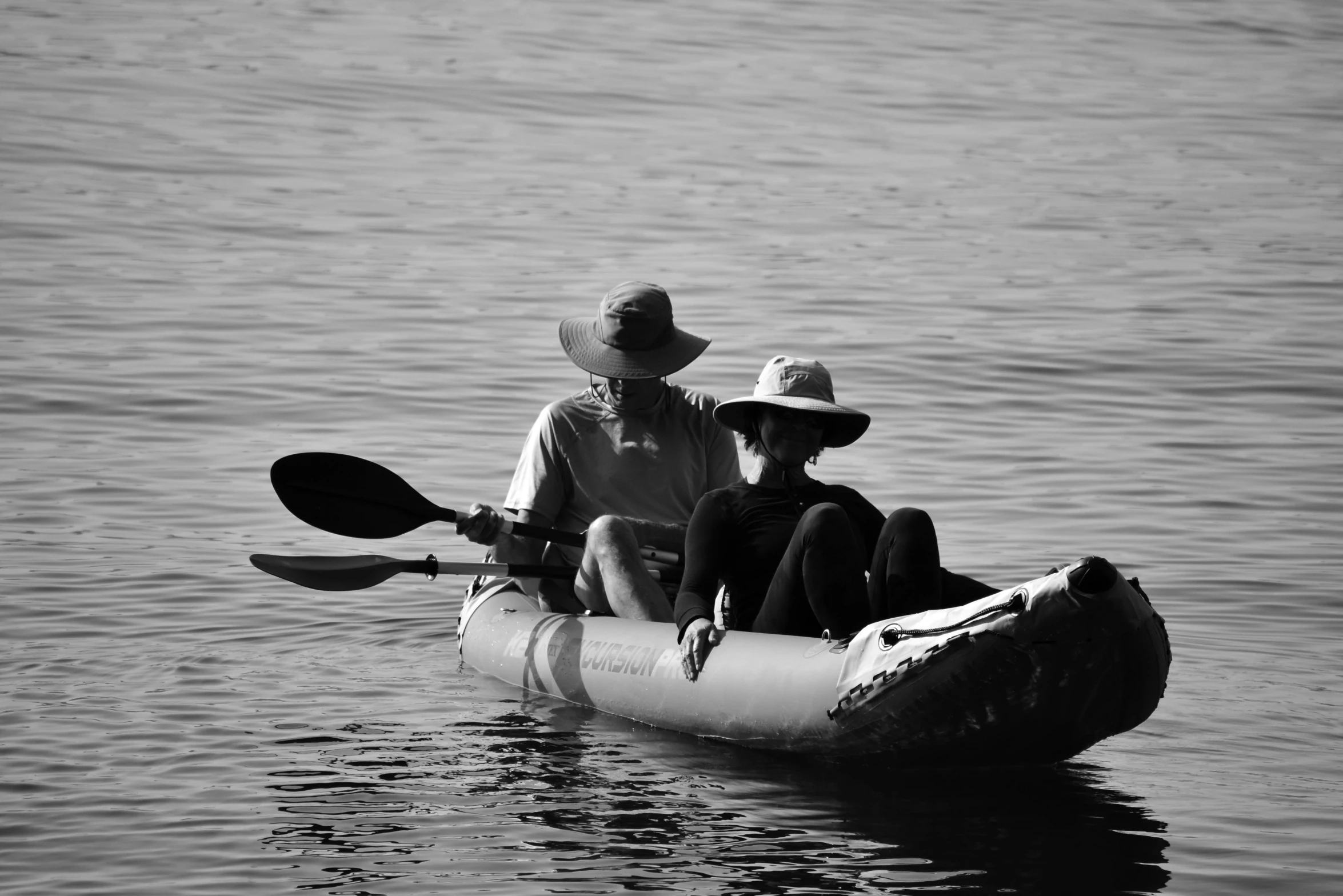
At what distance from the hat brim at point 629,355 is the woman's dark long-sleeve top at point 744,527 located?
1.05 m

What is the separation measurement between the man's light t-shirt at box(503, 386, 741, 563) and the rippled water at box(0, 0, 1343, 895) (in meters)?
0.78

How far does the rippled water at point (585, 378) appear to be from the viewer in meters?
5.00

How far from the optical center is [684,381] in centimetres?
1273

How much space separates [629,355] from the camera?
6.38 m

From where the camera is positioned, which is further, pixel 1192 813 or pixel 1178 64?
pixel 1178 64

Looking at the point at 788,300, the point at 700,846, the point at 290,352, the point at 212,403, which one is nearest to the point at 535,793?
the point at 700,846

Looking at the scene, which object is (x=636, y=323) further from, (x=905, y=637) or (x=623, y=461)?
(x=905, y=637)

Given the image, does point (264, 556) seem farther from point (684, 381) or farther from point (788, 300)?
point (788, 300)

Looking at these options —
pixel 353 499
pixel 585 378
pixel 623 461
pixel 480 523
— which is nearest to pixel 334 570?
pixel 353 499

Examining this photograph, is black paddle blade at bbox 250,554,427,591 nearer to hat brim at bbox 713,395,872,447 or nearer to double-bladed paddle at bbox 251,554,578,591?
double-bladed paddle at bbox 251,554,578,591

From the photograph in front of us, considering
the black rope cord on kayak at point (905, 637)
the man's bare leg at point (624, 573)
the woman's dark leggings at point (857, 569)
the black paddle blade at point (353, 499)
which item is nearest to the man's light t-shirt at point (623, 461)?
the man's bare leg at point (624, 573)

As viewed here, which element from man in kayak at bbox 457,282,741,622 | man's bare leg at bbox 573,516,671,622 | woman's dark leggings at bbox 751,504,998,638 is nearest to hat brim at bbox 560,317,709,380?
A: man in kayak at bbox 457,282,741,622

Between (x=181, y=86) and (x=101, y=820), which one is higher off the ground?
(x=181, y=86)

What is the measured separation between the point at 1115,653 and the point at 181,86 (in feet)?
65.2
